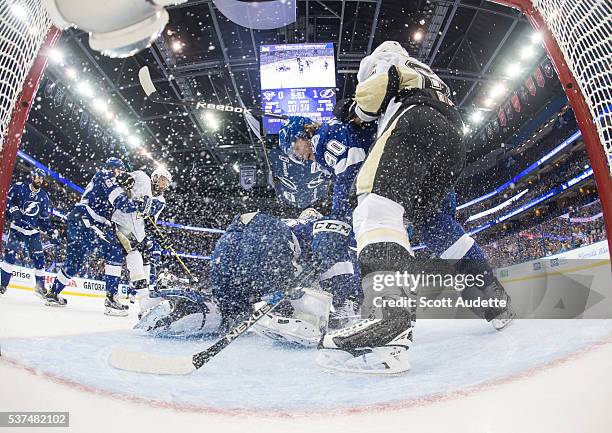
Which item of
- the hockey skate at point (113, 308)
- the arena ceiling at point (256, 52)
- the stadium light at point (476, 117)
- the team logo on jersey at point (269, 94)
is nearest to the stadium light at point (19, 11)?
the hockey skate at point (113, 308)

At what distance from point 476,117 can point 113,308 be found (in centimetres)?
732

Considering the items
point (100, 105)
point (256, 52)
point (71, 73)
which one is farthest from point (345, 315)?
point (100, 105)

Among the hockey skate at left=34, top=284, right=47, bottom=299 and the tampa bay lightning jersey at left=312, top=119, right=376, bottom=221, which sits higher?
the tampa bay lightning jersey at left=312, top=119, right=376, bottom=221

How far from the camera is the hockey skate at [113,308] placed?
92.1 inches

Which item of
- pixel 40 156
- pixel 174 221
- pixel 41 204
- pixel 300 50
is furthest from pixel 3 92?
pixel 174 221

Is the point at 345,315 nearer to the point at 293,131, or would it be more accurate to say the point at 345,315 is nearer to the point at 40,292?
the point at 293,131

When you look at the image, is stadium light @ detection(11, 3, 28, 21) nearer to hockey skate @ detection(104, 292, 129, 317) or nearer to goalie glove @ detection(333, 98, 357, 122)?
goalie glove @ detection(333, 98, 357, 122)

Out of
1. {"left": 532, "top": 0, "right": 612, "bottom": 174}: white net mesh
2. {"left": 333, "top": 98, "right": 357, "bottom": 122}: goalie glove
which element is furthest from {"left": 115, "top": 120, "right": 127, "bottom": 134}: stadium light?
{"left": 532, "top": 0, "right": 612, "bottom": 174}: white net mesh

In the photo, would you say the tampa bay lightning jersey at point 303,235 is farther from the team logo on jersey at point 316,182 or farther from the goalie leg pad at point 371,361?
the team logo on jersey at point 316,182

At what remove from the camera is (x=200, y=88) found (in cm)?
673

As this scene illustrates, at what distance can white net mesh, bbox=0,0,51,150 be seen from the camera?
75cm

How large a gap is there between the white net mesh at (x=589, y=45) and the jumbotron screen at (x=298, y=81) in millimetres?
2896

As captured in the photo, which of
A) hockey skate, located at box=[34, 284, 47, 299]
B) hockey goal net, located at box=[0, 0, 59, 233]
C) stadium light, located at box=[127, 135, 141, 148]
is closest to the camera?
hockey goal net, located at box=[0, 0, 59, 233]

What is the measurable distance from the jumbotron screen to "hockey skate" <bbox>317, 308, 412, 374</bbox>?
3.11 metres
